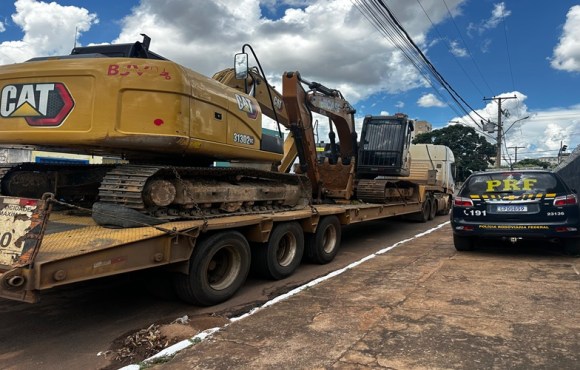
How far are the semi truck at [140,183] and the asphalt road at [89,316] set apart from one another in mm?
250

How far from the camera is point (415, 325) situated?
13.6ft

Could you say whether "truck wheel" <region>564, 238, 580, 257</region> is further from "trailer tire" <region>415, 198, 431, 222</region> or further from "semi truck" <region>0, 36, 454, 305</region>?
"trailer tire" <region>415, 198, 431, 222</region>

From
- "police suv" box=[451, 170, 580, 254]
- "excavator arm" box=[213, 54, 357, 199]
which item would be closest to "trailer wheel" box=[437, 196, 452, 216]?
"excavator arm" box=[213, 54, 357, 199]

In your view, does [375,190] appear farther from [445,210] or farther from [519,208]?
[445,210]

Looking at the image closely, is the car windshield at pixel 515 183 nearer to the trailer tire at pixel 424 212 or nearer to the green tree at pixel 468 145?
the trailer tire at pixel 424 212

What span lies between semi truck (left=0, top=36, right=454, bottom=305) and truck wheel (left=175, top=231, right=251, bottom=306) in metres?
0.01

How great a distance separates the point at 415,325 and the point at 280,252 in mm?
2781

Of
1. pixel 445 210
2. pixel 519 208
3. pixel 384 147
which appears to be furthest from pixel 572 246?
pixel 445 210

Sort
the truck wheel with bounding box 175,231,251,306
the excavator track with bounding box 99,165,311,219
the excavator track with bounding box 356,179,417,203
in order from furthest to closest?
the excavator track with bounding box 356,179,417,203
the truck wheel with bounding box 175,231,251,306
the excavator track with bounding box 99,165,311,219

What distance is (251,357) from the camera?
348 cm

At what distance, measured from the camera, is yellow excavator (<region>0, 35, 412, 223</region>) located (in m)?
4.57

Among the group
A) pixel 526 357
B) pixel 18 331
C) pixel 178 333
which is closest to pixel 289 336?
pixel 178 333

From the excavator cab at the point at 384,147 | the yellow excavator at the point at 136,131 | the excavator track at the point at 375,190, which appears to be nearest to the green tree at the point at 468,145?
the excavator cab at the point at 384,147

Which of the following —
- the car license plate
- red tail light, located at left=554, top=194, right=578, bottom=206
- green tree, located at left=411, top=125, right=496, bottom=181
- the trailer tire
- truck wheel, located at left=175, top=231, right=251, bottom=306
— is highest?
green tree, located at left=411, top=125, right=496, bottom=181
